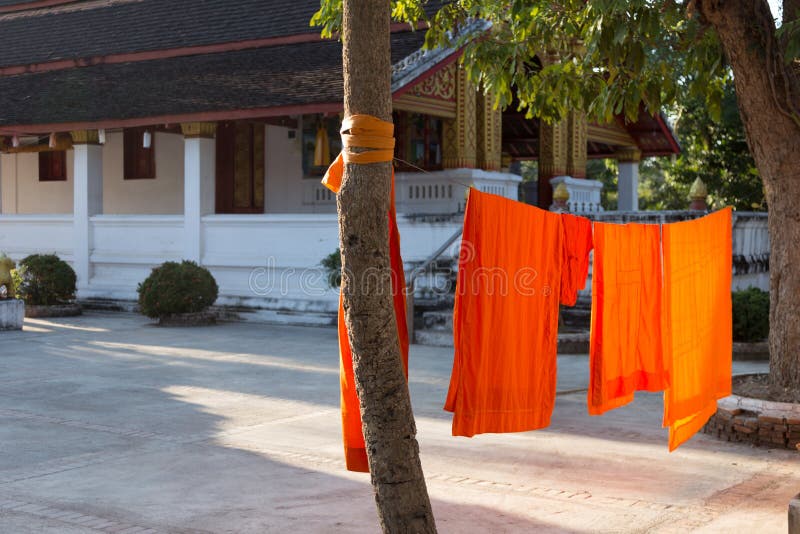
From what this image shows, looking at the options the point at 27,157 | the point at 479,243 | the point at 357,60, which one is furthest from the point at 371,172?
the point at 27,157

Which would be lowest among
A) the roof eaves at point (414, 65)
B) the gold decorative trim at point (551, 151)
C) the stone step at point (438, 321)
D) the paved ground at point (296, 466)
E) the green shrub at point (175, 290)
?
the paved ground at point (296, 466)

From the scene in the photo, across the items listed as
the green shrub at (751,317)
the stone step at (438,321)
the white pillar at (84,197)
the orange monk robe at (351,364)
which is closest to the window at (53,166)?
the white pillar at (84,197)

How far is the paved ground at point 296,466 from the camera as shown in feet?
19.9

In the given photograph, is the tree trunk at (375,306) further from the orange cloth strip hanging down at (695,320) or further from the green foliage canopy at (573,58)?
the green foliage canopy at (573,58)

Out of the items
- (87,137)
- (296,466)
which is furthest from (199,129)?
(296,466)

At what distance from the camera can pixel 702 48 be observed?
368 inches

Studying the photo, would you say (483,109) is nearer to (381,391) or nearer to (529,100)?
(529,100)

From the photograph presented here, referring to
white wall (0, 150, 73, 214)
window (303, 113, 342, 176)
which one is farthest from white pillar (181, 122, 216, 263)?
white wall (0, 150, 73, 214)

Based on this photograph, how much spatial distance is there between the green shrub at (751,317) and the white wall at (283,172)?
9.98 m

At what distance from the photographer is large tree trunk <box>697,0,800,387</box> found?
8320mm

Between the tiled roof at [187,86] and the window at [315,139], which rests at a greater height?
the tiled roof at [187,86]

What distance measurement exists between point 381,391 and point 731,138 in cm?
2164

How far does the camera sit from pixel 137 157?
77.0ft

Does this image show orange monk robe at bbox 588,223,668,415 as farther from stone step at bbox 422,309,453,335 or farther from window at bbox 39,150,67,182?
window at bbox 39,150,67,182
